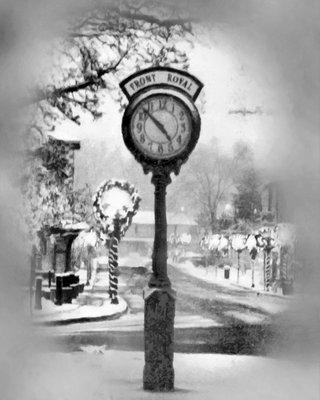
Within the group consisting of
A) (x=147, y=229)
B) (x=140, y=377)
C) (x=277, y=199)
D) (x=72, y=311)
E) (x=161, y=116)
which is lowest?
(x=140, y=377)

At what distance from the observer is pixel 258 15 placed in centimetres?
351

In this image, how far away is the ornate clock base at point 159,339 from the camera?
139 inches

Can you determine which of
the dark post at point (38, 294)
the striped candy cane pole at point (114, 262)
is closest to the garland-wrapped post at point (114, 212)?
the striped candy cane pole at point (114, 262)

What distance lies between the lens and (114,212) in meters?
3.64

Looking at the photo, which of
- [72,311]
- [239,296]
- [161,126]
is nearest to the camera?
[161,126]

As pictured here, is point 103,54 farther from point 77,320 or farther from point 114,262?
point 77,320

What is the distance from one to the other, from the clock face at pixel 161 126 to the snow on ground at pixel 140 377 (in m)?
0.92

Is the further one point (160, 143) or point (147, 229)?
point (147, 229)

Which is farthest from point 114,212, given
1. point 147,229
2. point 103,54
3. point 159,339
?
point 103,54

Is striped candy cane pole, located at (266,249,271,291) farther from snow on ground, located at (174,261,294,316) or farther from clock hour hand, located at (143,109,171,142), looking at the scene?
clock hour hand, located at (143,109,171,142)

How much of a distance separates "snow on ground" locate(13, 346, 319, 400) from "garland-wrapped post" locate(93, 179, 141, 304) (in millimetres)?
333

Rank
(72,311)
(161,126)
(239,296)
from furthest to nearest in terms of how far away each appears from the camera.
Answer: (239,296), (72,311), (161,126)

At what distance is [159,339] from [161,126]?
94cm

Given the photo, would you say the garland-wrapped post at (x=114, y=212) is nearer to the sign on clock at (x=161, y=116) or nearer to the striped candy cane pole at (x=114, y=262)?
the striped candy cane pole at (x=114, y=262)
